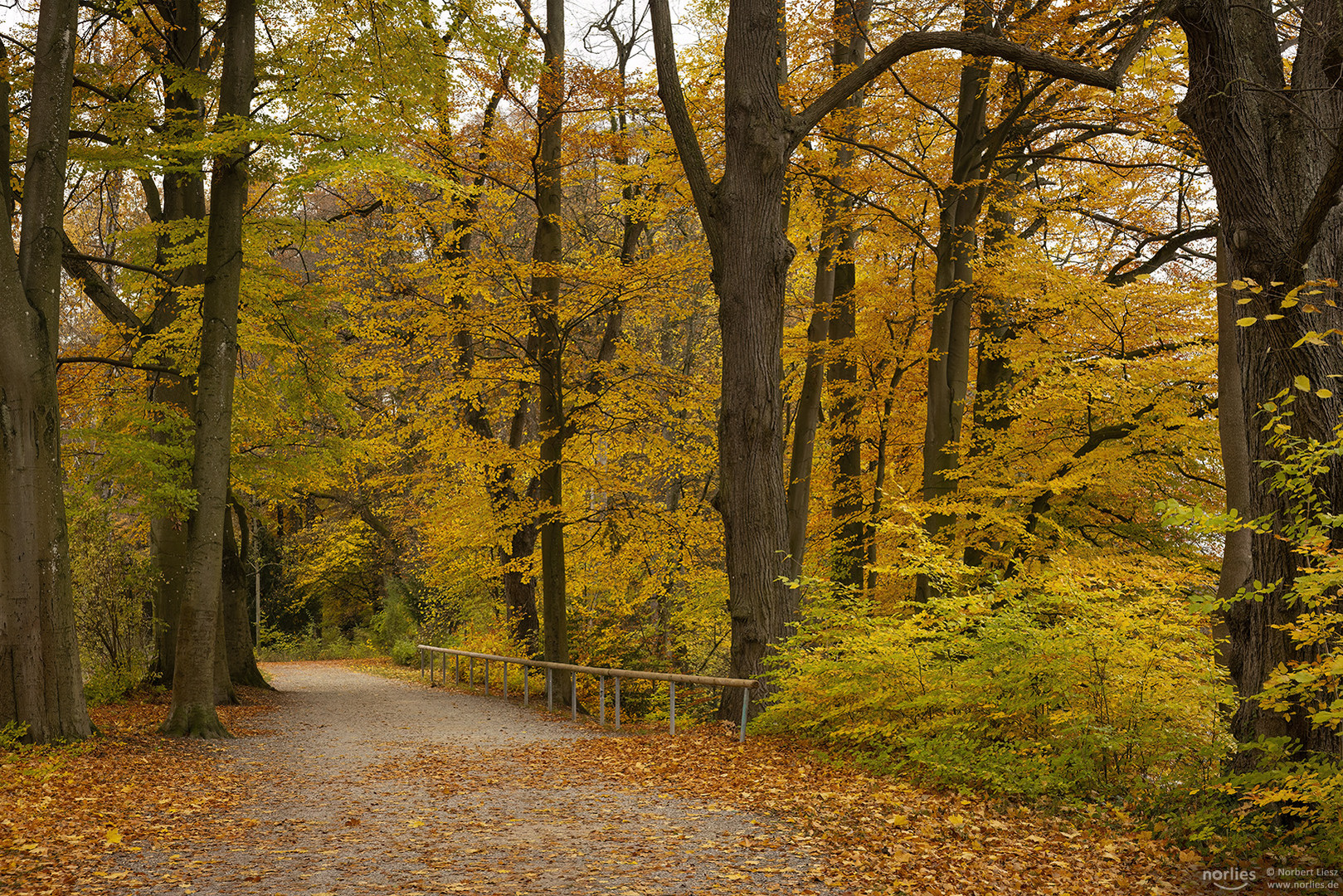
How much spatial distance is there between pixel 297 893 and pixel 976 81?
37.7 feet

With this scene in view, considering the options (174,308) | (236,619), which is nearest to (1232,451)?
(174,308)

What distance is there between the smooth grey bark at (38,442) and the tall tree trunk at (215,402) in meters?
1.35

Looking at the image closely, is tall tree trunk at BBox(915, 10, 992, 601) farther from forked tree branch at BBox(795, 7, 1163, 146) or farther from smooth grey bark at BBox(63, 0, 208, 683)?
smooth grey bark at BBox(63, 0, 208, 683)

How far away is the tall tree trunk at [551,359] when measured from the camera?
13.5 m

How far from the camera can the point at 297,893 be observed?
13.9 ft

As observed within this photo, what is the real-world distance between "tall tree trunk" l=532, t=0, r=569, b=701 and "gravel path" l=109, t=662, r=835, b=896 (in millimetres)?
4507

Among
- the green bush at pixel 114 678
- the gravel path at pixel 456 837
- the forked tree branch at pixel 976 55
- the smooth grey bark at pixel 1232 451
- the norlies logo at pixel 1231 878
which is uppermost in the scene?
the forked tree branch at pixel 976 55

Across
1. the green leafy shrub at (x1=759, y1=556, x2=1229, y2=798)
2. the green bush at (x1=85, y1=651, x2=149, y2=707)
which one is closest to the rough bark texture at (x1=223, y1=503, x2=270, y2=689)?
the green bush at (x1=85, y1=651, x2=149, y2=707)

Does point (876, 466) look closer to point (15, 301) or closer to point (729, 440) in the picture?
point (729, 440)

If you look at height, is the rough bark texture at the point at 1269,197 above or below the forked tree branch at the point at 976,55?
below

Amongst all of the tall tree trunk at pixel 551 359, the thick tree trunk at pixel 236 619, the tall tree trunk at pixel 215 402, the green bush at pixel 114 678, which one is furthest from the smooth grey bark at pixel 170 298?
the tall tree trunk at pixel 551 359

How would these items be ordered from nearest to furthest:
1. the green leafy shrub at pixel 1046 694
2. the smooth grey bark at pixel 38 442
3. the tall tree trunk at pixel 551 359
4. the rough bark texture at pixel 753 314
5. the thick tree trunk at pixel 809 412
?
the green leafy shrub at pixel 1046 694
the smooth grey bark at pixel 38 442
the rough bark texture at pixel 753 314
the thick tree trunk at pixel 809 412
the tall tree trunk at pixel 551 359

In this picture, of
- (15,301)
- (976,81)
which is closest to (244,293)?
(15,301)

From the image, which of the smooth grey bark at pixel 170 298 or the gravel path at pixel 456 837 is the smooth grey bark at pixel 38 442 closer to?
the gravel path at pixel 456 837
